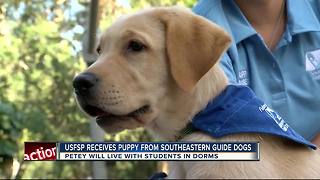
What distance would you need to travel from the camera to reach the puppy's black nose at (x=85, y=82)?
6.81 feet

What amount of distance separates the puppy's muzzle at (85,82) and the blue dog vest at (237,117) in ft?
1.17

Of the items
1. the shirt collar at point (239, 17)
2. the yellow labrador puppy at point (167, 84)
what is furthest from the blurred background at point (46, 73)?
the yellow labrador puppy at point (167, 84)

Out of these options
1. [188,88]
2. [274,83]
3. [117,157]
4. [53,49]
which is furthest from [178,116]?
[53,49]

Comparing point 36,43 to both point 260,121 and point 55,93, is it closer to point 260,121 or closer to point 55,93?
point 55,93

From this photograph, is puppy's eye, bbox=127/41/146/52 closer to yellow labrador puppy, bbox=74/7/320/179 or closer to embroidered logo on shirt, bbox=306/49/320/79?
yellow labrador puppy, bbox=74/7/320/179

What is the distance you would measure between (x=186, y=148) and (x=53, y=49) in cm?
533

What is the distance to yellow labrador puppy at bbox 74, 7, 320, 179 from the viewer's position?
2.08m

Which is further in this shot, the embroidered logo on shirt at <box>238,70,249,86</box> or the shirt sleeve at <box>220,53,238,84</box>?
the embroidered logo on shirt at <box>238,70,249,86</box>

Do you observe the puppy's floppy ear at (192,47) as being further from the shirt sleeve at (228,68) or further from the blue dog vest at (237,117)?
the shirt sleeve at (228,68)

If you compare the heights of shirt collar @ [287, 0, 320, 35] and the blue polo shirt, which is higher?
shirt collar @ [287, 0, 320, 35]

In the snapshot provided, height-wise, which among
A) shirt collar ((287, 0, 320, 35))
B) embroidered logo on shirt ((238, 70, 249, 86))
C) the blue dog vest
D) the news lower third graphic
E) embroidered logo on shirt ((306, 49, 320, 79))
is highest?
shirt collar ((287, 0, 320, 35))

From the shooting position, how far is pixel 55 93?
9.69 meters

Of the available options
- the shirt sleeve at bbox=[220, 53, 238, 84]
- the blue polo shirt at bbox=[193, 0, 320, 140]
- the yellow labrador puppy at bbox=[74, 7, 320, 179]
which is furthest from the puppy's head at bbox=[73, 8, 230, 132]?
the blue polo shirt at bbox=[193, 0, 320, 140]

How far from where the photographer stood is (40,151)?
2094 millimetres
